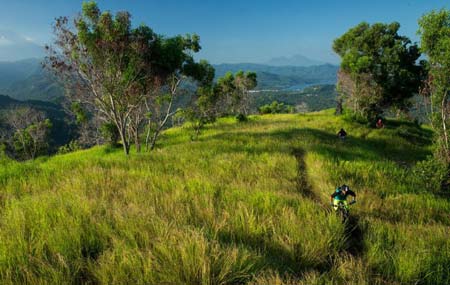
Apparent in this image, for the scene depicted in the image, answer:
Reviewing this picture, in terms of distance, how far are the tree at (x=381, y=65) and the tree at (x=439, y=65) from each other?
969 inches

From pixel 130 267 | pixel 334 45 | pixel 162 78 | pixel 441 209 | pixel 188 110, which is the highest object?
pixel 334 45

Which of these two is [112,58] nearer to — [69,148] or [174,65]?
[174,65]

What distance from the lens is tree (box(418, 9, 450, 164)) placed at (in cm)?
868

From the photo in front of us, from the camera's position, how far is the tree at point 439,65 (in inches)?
342

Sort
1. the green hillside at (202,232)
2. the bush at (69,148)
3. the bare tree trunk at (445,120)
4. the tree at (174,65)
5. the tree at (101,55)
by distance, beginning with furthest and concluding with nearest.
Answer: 1. the bush at (69,148)
2. the tree at (174,65)
3. the tree at (101,55)
4. the bare tree trunk at (445,120)
5. the green hillside at (202,232)

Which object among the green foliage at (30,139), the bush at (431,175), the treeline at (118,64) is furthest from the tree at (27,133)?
the bush at (431,175)

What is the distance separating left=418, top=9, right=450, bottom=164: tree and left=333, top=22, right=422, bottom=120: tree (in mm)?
24603

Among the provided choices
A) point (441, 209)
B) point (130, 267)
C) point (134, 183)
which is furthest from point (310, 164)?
point (130, 267)

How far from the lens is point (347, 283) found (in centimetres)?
268

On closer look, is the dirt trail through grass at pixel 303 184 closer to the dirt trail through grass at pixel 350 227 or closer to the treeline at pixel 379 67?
the dirt trail through grass at pixel 350 227

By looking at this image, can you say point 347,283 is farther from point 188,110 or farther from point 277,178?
point 188,110

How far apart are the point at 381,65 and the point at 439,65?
1118 inches

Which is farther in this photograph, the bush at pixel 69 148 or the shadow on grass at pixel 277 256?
the bush at pixel 69 148

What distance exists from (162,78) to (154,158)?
844cm
